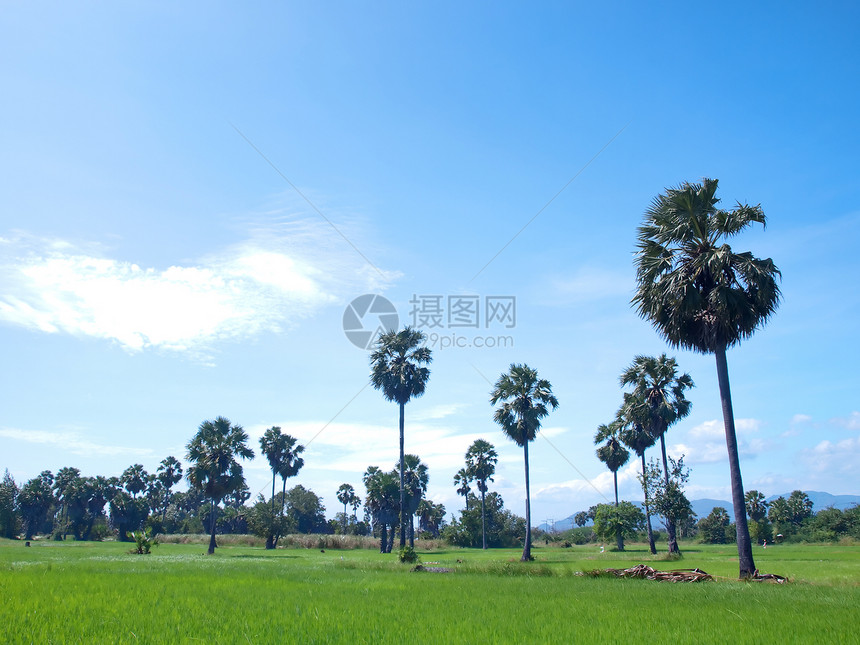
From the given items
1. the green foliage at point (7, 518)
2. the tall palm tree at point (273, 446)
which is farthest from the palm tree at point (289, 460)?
the green foliage at point (7, 518)

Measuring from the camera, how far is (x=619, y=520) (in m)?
59.3

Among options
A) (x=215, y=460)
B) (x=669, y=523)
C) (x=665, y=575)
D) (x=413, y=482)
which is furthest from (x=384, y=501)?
(x=665, y=575)

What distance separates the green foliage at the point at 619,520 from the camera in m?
58.9

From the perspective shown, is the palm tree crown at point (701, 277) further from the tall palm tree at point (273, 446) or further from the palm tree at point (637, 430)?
the tall palm tree at point (273, 446)

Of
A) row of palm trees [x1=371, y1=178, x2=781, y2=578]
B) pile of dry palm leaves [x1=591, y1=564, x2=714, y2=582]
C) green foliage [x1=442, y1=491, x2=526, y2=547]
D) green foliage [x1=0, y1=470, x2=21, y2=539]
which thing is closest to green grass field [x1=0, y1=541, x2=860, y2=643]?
pile of dry palm leaves [x1=591, y1=564, x2=714, y2=582]

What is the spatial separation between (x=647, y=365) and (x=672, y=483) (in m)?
10.0

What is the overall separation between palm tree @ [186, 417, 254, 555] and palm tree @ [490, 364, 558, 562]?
29.6m

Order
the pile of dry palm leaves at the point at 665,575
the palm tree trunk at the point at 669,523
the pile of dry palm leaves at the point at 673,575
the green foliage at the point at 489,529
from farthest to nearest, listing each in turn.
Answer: the green foliage at the point at 489,529, the palm tree trunk at the point at 669,523, the pile of dry palm leaves at the point at 665,575, the pile of dry palm leaves at the point at 673,575

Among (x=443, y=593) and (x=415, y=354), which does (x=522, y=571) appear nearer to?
(x=443, y=593)

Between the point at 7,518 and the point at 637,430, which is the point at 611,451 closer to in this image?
the point at 637,430

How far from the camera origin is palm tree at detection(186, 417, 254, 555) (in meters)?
57.0

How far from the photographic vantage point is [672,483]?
43.7m

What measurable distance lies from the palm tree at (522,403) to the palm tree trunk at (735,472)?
24569 mm

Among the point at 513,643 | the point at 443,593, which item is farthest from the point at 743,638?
the point at 443,593
